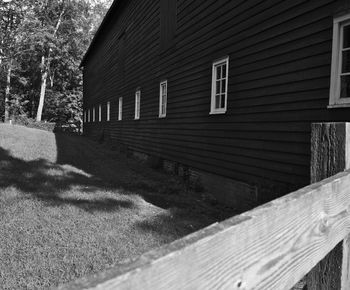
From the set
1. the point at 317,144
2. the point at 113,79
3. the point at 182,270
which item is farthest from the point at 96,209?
the point at 113,79

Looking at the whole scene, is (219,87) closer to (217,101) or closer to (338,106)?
(217,101)

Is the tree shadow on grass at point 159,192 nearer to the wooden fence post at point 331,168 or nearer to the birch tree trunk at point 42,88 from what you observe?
the wooden fence post at point 331,168

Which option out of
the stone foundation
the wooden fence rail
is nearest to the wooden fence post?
the wooden fence rail

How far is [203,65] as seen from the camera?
8836 millimetres

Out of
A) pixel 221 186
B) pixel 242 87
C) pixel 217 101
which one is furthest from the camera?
pixel 217 101

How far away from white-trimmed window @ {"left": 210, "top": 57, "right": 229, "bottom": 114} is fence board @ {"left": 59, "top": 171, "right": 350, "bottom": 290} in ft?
21.5

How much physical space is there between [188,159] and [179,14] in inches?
171

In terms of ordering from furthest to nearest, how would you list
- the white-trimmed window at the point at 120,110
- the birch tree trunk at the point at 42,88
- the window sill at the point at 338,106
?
the birch tree trunk at the point at 42,88
the white-trimmed window at the point at 120,110
the window sill at the point at 338,106

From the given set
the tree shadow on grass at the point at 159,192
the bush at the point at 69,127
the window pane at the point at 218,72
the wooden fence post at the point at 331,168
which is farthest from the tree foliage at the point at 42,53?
the wooden fence post at the point at 331,168

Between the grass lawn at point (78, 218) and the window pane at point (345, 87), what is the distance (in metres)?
2.88

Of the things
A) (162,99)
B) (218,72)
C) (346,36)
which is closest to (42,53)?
(162,99)

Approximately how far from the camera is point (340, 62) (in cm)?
473

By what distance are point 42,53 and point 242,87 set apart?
37.6 metres

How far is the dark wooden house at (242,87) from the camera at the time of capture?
16.7 feet
